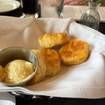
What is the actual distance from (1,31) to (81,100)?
0.62ft

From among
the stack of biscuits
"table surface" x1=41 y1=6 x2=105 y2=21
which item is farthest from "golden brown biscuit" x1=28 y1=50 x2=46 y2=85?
"table surface" x1=41 y1=6 x2=105 y2=21

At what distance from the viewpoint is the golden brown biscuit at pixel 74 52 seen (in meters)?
0.42

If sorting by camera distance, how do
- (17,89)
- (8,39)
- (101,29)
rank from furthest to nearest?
(101,29), (8,39), (17,89)

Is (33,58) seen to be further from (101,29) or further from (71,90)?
(101,29)

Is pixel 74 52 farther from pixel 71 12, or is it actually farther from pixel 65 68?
pixel 71 12

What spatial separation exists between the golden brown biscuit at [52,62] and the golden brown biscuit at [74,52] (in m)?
0.01

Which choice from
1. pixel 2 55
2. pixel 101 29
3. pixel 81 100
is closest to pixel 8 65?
pixel 2 55

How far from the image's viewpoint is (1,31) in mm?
470

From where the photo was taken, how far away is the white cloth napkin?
0.37m

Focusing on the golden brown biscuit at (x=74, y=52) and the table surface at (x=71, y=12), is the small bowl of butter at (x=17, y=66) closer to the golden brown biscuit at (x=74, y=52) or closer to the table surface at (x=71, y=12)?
the golden brown biscuit at (x=74, y=52)

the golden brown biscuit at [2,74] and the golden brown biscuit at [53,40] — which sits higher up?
the golden brown biscuit at [53,40]

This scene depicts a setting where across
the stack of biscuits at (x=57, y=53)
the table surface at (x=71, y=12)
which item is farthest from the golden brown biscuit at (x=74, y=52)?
the table surface at (x=71, y=12)

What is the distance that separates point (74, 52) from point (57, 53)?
1.1 inches

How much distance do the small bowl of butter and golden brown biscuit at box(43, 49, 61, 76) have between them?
24 mm
